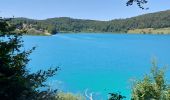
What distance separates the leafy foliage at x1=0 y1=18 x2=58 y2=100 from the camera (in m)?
7.46

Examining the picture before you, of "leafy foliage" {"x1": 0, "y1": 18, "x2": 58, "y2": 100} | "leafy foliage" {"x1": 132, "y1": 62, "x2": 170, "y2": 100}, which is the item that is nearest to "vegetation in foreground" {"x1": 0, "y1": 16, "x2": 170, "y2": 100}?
"leafy foliage" {"x1": 0, "y1": 18, "x2": 58, "y2": 100}

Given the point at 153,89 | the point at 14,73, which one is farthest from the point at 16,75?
the point at 153,89

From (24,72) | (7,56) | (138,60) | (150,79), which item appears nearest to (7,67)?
(7,56)

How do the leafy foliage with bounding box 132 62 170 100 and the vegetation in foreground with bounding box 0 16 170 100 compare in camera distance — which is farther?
the leafy foliage with bounding box 132 62 170 100

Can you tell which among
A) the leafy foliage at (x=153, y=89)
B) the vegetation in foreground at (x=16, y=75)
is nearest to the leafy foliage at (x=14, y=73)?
the vegetation in foreground at (x=16, y=75)

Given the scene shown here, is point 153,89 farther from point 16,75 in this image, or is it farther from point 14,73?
point 16,75

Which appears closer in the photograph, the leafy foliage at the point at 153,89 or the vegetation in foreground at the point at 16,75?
the vegetation in foreground at the point at 16,75

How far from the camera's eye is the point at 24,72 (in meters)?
8.55

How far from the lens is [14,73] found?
26.2 feet

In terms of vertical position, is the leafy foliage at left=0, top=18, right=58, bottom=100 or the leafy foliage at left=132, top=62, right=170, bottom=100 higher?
the leafy foliage at left=0, top=18, right=58, bottom=100

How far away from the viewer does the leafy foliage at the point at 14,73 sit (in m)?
7.46

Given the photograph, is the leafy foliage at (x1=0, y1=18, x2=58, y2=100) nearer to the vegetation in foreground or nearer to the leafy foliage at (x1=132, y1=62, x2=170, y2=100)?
the vegetation in foreground

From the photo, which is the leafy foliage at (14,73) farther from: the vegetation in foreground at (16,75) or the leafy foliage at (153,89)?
Result: the leafy foliage at (153,89)

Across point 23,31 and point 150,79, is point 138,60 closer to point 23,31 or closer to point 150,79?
point 150,79
